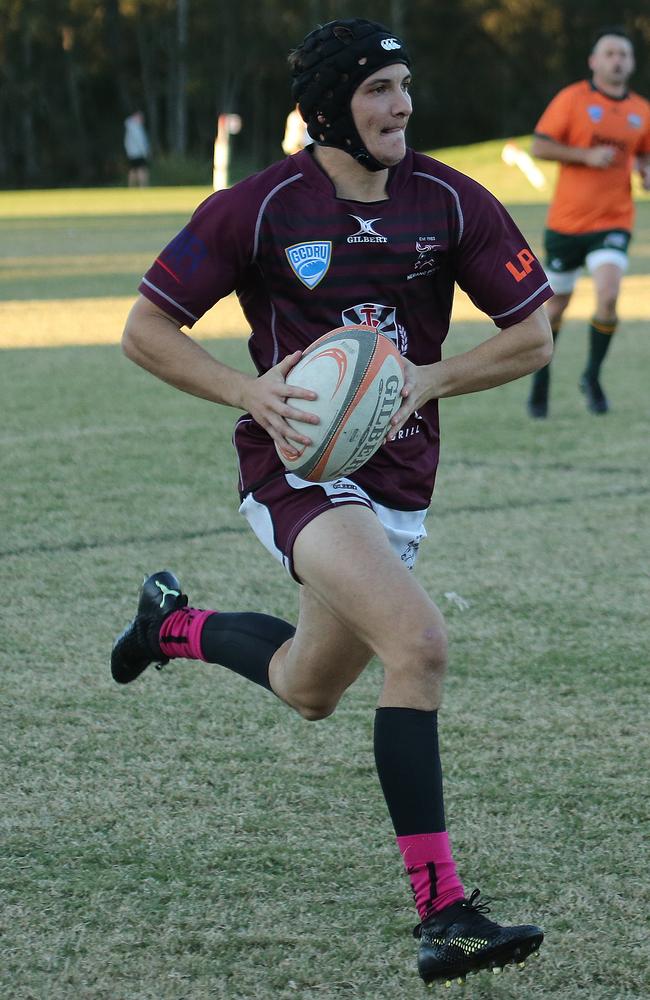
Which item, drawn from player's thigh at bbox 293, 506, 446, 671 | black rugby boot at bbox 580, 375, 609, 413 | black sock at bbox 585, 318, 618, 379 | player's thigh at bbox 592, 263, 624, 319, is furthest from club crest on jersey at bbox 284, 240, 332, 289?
black rugby boot at bbox 580, 375, 609, 413

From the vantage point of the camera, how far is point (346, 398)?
3576 mm

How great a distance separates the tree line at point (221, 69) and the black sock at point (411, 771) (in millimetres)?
56516

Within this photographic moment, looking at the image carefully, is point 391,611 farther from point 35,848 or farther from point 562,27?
point 562,27

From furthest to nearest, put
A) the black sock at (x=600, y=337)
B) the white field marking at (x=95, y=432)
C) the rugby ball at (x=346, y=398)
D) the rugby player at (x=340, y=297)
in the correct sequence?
the black sock at (x=600, y=337)
the white field marking at (x=95, y=432)
the rugby player at (x=340, y=297)
the rugby ball at (x=346, y=398)

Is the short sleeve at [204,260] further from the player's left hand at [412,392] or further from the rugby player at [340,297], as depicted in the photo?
the player's left hand at [412,392]

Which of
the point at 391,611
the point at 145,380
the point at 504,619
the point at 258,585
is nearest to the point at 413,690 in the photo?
the point at 391,611

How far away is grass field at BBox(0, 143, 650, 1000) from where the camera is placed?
3.35 metres

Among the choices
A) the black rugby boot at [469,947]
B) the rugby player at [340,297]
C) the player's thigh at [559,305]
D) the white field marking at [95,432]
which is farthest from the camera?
the player's thigh at [559,305]

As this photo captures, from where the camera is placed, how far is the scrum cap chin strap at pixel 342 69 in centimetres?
376

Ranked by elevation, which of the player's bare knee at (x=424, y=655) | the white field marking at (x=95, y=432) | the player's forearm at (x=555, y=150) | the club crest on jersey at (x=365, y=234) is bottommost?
the white field marking at (x=95, y=432)

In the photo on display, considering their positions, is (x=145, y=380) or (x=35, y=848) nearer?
(x=35, y=848)

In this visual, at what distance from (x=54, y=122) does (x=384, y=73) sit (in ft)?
197

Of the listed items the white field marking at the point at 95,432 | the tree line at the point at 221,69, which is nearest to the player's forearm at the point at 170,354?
the white field marking at the point at 95,432

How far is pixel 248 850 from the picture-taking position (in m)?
3.86
